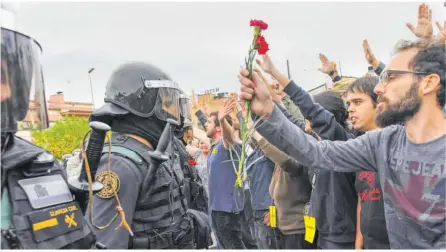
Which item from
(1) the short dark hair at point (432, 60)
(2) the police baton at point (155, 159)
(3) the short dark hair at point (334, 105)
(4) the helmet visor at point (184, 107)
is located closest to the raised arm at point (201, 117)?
(4) the helmet visor at point (184, 107)

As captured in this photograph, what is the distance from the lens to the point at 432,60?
2477mm

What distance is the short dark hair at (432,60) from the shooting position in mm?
2457

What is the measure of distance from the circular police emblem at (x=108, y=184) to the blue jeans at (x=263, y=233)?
7.66 feet

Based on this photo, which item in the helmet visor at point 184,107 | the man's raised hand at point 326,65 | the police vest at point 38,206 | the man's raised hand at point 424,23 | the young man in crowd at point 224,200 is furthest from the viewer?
the young man in crowd at point 224,200

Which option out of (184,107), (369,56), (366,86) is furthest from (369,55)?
(184,107)

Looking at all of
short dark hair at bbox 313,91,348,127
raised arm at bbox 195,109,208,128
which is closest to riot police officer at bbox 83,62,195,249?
short dark hair at bbox 313,91,348,127

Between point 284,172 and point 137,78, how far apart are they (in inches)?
63.6

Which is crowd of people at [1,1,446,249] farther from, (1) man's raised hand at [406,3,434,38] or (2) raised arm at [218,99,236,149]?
(2) raised arm at [218,99,236,149]

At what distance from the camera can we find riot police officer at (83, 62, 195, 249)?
2805 millimetres

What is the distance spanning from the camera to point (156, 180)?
10.3 feet

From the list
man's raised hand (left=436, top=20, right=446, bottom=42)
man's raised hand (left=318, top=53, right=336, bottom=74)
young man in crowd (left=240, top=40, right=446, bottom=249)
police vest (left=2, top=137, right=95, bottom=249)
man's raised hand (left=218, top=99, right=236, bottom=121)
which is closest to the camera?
police vest (left=2, top=137, right=95, bottom=249)

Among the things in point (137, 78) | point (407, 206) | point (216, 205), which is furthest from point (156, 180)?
point (216, 205)

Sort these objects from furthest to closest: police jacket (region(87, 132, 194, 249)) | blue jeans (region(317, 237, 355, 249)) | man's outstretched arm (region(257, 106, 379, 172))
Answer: blue jeans (region(317, 237, 355, 249)) → police jacket (region(87, 132, 194, 249)) → man's outstretched arm (region(257, 106, 379, 172))

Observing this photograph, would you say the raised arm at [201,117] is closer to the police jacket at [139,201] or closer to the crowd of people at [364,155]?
the crowd of people at [364,155]
